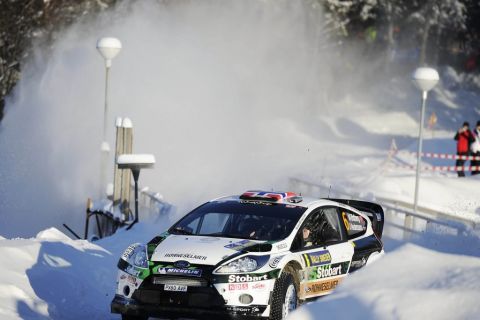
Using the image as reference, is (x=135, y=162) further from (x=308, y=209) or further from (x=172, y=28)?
(x=172, y=28)

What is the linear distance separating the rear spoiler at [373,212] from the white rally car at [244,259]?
604 millimetres

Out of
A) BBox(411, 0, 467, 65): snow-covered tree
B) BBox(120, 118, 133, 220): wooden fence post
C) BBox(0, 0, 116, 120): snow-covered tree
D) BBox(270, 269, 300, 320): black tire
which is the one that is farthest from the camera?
BBox(411, 0, 467, 65): snow-covered tree

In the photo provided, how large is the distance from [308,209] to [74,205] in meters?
16.2

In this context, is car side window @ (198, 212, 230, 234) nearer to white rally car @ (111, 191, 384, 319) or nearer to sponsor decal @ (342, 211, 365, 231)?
white rally car @ (111, 191, 384, 319)

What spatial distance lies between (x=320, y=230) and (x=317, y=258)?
48 centimetres

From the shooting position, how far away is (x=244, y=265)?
9508 mm

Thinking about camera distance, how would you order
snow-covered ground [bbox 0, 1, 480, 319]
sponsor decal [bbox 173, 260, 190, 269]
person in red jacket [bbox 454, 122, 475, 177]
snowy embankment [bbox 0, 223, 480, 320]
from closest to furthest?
snowy embankment [bbox 0, 223, 480, 320] < snow-covered ground [bbox 0, 1, 480, 319] < sponsor decal [bbox 173, 260, 190, 269] < person in red jacket [bbox 454, 122, 475, 177]

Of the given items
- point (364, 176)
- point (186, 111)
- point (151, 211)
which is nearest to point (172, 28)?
point (186, 111)

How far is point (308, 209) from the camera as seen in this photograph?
1082cm

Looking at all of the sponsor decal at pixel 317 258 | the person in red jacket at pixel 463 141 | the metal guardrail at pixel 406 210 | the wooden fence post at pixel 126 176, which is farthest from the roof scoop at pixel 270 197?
the person in red jacket at pixel 463 141

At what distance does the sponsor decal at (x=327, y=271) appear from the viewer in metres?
10.3

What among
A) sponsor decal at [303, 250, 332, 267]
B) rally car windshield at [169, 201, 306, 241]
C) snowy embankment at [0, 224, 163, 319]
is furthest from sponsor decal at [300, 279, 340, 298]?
snowy embankment at [0, 224, 163, 319]

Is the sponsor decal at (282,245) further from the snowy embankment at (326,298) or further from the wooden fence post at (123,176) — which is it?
the wooden fence post at (123,176)

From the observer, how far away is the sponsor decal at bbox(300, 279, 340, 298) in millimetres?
10148
